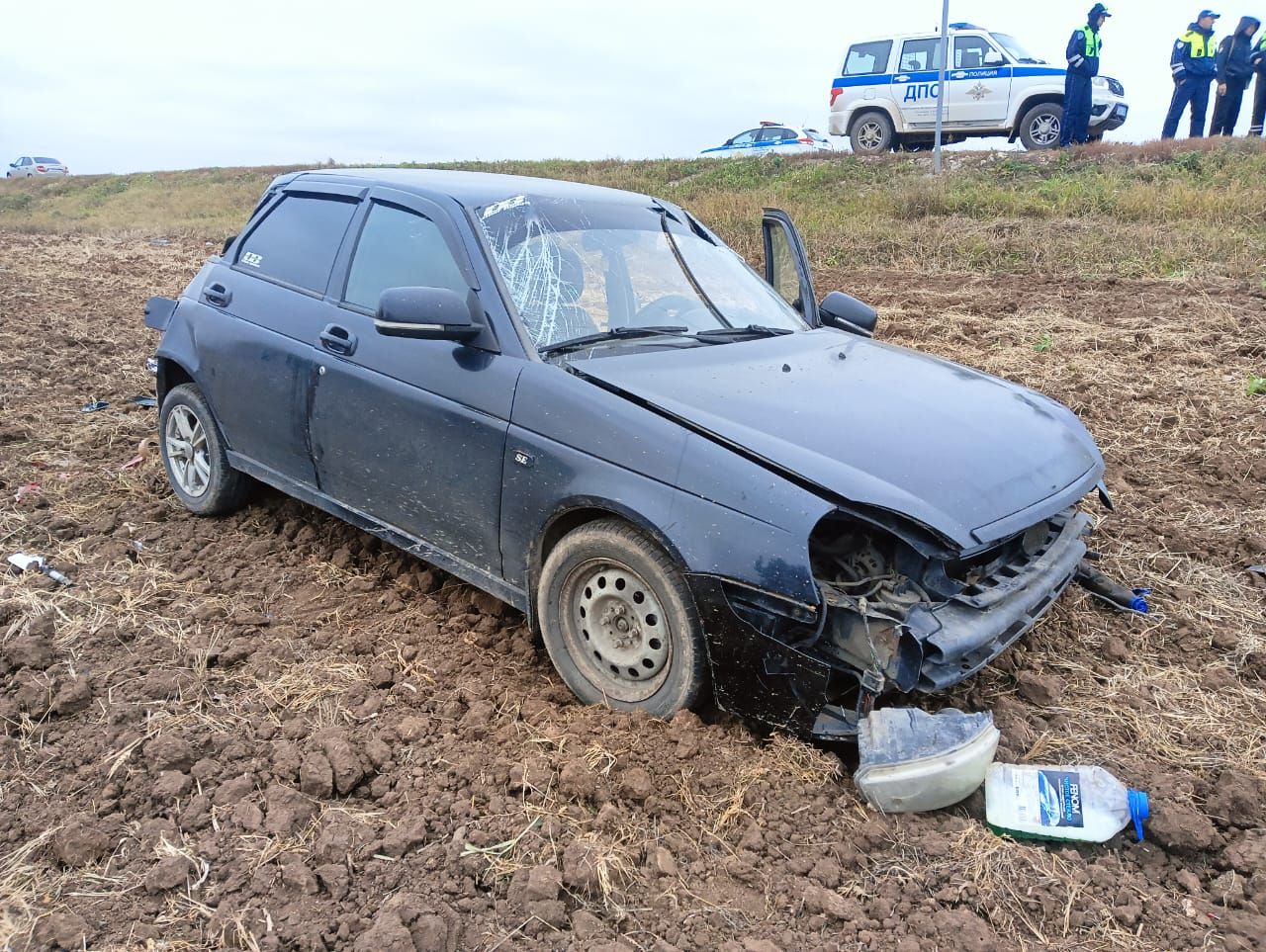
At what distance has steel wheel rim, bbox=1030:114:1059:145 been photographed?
55.3ft

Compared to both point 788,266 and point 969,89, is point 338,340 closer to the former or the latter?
point 788,266

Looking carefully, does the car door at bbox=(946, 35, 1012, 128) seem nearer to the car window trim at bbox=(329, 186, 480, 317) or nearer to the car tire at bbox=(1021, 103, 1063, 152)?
the car tire at bbox=(1021, 103, 1063, 152)

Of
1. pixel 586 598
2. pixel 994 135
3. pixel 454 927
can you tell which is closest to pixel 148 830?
pixel 454 927

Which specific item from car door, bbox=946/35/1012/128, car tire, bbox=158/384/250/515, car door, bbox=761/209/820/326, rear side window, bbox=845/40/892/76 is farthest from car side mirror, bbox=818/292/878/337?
rear side window, bbox=845/40/892/76

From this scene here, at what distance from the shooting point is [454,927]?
7.63 ft

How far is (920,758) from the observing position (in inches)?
105

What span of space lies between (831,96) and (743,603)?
1833cm

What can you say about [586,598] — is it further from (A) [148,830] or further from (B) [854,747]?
(A) [148,830]

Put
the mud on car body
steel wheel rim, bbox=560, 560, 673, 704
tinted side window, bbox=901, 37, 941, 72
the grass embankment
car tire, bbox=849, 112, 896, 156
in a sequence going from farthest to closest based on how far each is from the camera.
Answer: car tire, bbox=849, 112, 896, 156, tinted side window, bbox=901, 37, 941, 72, the grass embankment, steel wheel rim, bbox=560, 560, 673, 704, the mud on car body

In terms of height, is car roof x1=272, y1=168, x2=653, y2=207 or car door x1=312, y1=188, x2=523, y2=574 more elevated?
car roof x1=272, y1=168, x2=653, y2=207

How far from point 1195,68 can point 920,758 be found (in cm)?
1753

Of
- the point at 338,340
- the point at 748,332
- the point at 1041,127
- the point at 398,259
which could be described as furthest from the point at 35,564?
the point at 1041,127

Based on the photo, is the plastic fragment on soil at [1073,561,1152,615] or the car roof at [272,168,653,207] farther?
the plastic fragment on soil at [1073,561,1152,615]

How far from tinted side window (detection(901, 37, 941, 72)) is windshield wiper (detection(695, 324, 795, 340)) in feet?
50.2
